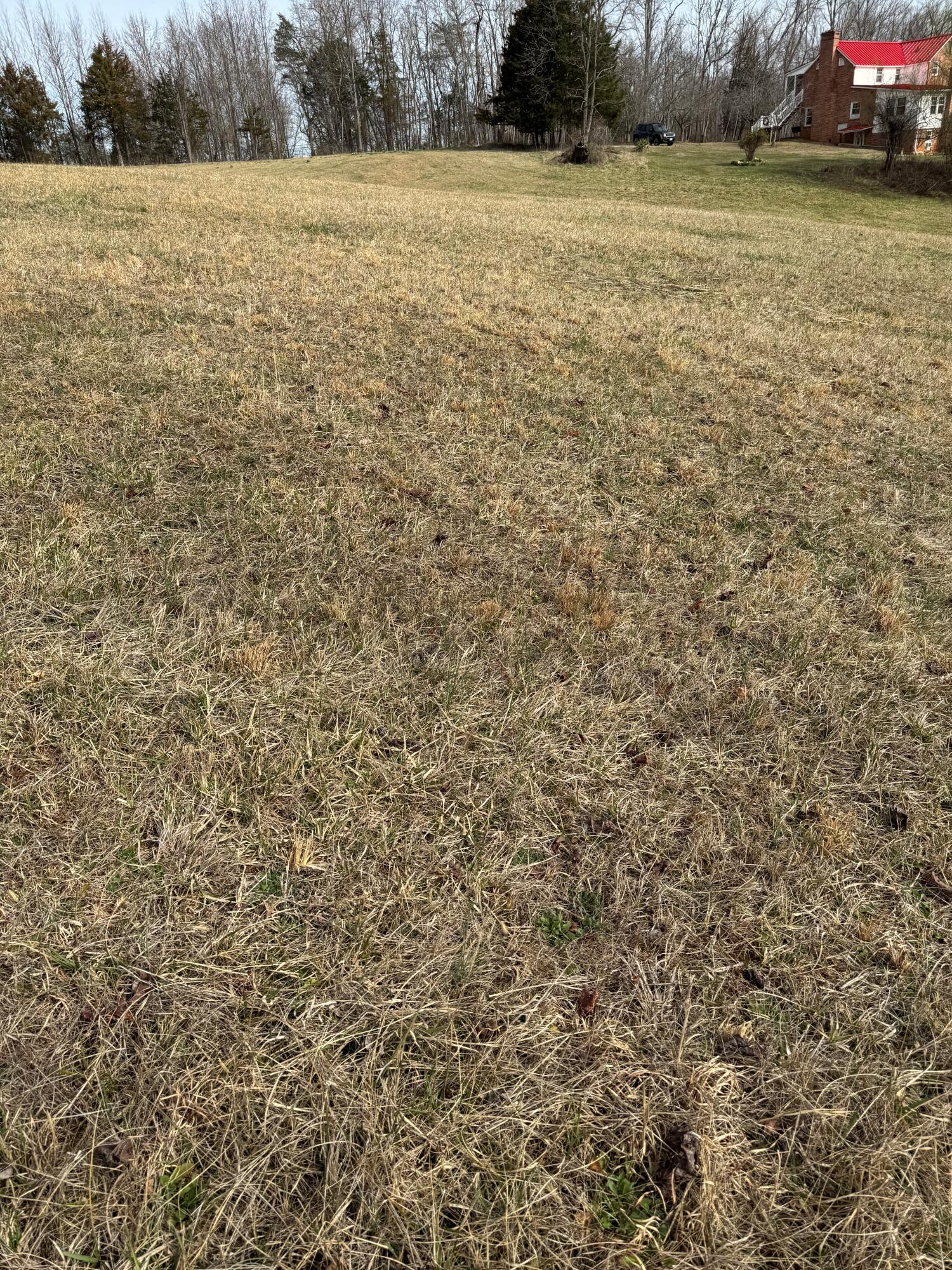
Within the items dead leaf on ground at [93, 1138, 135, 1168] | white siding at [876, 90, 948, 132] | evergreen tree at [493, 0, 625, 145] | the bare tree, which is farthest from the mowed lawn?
evergreen tree at [493, 0, 625, 145]

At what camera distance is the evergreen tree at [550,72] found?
37.8 m

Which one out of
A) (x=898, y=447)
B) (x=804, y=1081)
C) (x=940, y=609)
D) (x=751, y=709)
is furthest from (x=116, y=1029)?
(x=898, y=447)

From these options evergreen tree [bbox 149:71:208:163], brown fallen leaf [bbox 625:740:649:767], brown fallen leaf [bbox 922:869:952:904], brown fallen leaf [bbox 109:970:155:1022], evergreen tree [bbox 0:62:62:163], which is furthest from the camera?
evergreen tree [bbox 149:71:208:163]

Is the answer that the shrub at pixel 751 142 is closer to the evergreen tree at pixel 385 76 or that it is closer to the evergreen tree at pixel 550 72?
the evergreen tree at pixel 550 72

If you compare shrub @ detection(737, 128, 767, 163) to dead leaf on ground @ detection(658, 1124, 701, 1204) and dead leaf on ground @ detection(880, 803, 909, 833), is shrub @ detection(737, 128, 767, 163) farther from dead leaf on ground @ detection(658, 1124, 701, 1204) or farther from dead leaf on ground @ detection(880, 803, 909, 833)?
dead leaf on ground @ detection(658, 1124, 701, 1204)

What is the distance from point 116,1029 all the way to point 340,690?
4.59 ft

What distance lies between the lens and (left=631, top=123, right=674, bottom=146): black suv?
4197cm

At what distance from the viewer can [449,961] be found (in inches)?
79.9

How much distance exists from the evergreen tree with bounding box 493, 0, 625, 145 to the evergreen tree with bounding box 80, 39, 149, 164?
2198 cm

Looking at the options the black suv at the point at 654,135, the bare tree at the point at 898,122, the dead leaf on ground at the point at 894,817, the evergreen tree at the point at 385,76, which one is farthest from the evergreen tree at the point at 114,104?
the dead leaf on ground at the point at 894,817

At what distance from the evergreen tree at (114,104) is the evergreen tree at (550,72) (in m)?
22.0

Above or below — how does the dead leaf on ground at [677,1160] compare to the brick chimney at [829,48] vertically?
below

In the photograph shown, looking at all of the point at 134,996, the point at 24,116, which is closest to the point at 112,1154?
the point at 134,996

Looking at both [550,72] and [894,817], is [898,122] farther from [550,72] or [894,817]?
[894,817]
